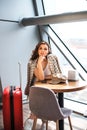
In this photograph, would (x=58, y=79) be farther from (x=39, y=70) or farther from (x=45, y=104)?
(x=45, y=104)

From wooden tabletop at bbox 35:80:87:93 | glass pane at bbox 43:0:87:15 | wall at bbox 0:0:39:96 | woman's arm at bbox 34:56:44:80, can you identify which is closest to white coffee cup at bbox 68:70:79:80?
wooden tabletop at bbox 35:80:87:93

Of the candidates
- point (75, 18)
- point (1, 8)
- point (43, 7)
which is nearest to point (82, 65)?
point (75, 18)

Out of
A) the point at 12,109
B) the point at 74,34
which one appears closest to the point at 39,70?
the point at 12,109

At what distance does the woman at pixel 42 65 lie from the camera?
10.7 feet

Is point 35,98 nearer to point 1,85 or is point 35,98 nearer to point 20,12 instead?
point 1,85

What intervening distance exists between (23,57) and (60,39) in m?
0.86

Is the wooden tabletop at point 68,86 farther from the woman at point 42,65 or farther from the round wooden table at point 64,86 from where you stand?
the woman at point 42,65

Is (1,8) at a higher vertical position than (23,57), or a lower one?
higher

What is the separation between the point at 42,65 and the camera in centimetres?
334

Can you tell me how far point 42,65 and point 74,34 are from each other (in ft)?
4.16

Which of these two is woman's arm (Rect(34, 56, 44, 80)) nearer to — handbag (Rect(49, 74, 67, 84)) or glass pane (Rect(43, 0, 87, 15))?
handbag (Rect(49, 74, 67, 84))

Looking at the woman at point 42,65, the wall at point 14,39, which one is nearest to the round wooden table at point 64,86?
the woman at point 42,65

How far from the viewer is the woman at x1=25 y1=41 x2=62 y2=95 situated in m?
3.26

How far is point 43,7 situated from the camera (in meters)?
4.76
